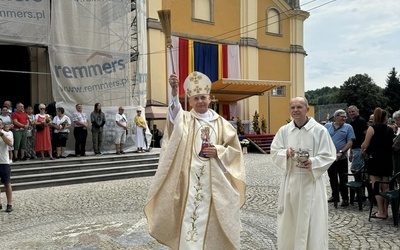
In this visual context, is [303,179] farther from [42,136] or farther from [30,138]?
[30,138]

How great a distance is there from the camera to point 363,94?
53.6m

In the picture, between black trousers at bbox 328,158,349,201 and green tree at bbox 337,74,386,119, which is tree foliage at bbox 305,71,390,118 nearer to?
green tree at bbox 337,74,386,119

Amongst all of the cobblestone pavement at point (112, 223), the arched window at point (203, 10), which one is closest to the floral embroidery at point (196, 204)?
the cobblestone pavement at point (112, 223)

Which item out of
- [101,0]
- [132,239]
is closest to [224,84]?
[101,0]

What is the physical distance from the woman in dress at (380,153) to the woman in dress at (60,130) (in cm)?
853

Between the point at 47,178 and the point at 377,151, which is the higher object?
the point at 377,151

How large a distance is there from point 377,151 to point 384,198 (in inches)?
30.1

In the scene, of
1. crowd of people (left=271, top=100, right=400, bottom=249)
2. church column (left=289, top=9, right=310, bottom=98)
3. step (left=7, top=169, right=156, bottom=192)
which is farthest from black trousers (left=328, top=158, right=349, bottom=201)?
church column (left=289, top=9, right=310, bottom=98)

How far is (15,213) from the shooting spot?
7027 mm

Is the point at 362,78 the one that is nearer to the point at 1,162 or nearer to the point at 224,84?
the point at 224,84

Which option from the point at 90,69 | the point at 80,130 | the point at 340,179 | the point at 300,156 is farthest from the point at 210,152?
the point at 90,69

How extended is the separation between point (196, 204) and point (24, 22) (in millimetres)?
10660

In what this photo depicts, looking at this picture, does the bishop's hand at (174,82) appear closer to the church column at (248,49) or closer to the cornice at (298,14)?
the church column at (248,49)

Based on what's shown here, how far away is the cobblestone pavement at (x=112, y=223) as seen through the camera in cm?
505
